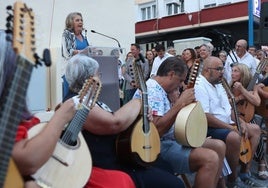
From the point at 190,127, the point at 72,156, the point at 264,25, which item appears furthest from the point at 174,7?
the point at 72,156

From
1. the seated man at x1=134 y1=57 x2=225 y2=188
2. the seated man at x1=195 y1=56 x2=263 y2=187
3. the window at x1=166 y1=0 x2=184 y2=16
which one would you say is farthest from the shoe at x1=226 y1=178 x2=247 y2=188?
the window at x1=166 y1=0 x2=184 y2=16

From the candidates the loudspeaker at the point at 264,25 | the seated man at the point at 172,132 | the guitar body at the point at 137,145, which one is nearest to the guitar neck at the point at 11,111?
the guitar body at the point at 137,145

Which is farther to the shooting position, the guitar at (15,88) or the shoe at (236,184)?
the shoe at (236,184)

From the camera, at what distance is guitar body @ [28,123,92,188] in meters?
1.84

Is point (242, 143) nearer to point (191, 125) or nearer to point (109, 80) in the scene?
point (191, 125)

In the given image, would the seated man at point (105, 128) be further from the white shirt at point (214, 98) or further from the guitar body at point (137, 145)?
the white shirt at point (214, 98)

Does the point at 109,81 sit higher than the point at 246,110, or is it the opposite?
the point at 109,81

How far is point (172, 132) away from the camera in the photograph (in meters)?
3.42

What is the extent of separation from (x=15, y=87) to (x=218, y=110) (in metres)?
2.90

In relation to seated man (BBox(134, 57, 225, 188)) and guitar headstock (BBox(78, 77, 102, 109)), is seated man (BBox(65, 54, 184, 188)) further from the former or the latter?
seated man (BBox(134, 57, 225, 188))

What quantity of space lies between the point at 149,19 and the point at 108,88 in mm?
21093

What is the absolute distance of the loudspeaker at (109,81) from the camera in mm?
4129

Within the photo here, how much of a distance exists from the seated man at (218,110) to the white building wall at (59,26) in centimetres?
195

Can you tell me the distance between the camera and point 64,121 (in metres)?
1.78
